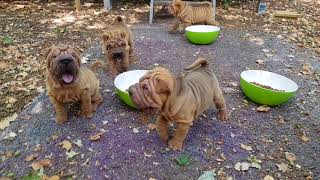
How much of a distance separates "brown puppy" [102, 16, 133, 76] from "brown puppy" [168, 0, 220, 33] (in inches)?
91.2

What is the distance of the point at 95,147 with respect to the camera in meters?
3.95

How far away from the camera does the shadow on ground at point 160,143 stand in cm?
368

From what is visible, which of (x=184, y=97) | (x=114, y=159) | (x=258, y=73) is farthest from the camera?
(x=258, y=73)

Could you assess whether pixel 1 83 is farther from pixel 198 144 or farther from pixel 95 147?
pixel 198 144

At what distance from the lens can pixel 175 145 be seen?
387 cm

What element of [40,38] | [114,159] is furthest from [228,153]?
[40,38]

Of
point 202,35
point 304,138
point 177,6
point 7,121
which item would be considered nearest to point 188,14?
point 177,6

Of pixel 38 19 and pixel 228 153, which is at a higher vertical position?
pixel 38 19

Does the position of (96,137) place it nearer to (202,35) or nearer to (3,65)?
(3,65)

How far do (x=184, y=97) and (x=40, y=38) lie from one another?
5165 mm

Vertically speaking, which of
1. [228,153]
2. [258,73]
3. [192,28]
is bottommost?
[228,153]

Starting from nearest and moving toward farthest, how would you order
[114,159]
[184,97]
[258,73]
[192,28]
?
1. [184,97]
2. [114,159]
3. [258,73]
4. [192,28]

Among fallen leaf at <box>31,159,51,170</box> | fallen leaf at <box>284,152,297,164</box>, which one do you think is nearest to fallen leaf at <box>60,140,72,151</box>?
fallen leaf at <box>31,159,51,170</box>

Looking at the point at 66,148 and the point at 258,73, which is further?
the point at 258,73
